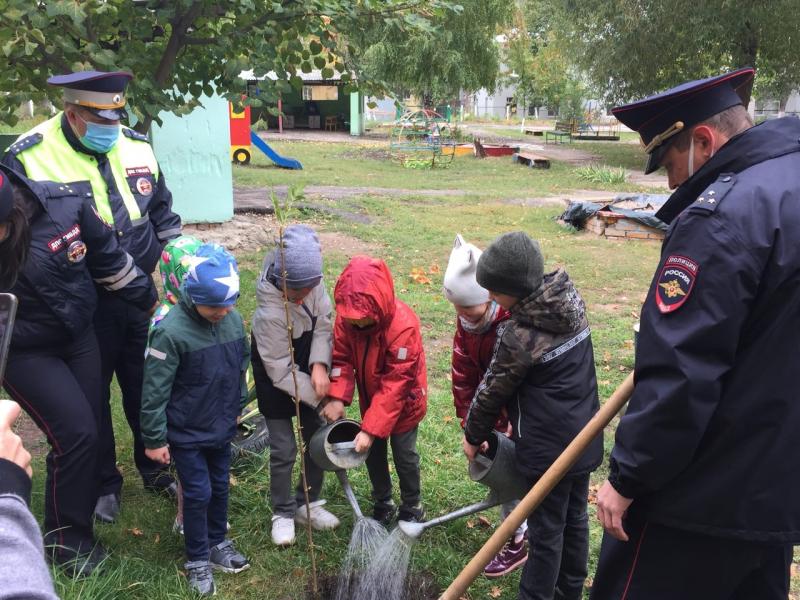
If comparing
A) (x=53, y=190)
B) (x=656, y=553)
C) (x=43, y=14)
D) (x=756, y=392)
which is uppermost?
(x=43, y=14)

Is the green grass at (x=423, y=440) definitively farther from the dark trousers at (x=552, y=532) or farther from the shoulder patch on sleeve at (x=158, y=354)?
the shoulder patch on sleeve at (x=158, y=354)

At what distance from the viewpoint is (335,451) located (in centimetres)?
296

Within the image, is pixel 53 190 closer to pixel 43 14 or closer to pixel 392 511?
pixel 43 14

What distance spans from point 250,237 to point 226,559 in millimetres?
6620

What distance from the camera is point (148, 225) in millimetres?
3361

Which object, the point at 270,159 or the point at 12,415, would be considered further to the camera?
the point at 270,159

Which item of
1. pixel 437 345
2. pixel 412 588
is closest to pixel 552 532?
pixel 412 588

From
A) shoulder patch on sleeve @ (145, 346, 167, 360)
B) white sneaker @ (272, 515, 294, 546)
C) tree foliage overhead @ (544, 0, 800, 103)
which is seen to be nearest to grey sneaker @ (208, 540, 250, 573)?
white sneaker @ (272, 515, 294, 546)

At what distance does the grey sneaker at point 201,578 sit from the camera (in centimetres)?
283

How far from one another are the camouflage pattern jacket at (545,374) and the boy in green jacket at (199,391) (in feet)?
3.42

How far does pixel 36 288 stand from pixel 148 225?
0.78m

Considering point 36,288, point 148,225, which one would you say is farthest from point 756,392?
point 148,225

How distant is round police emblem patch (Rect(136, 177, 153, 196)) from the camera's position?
3305 millimetres

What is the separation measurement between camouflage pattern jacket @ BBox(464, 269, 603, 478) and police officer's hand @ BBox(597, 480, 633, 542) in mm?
576
